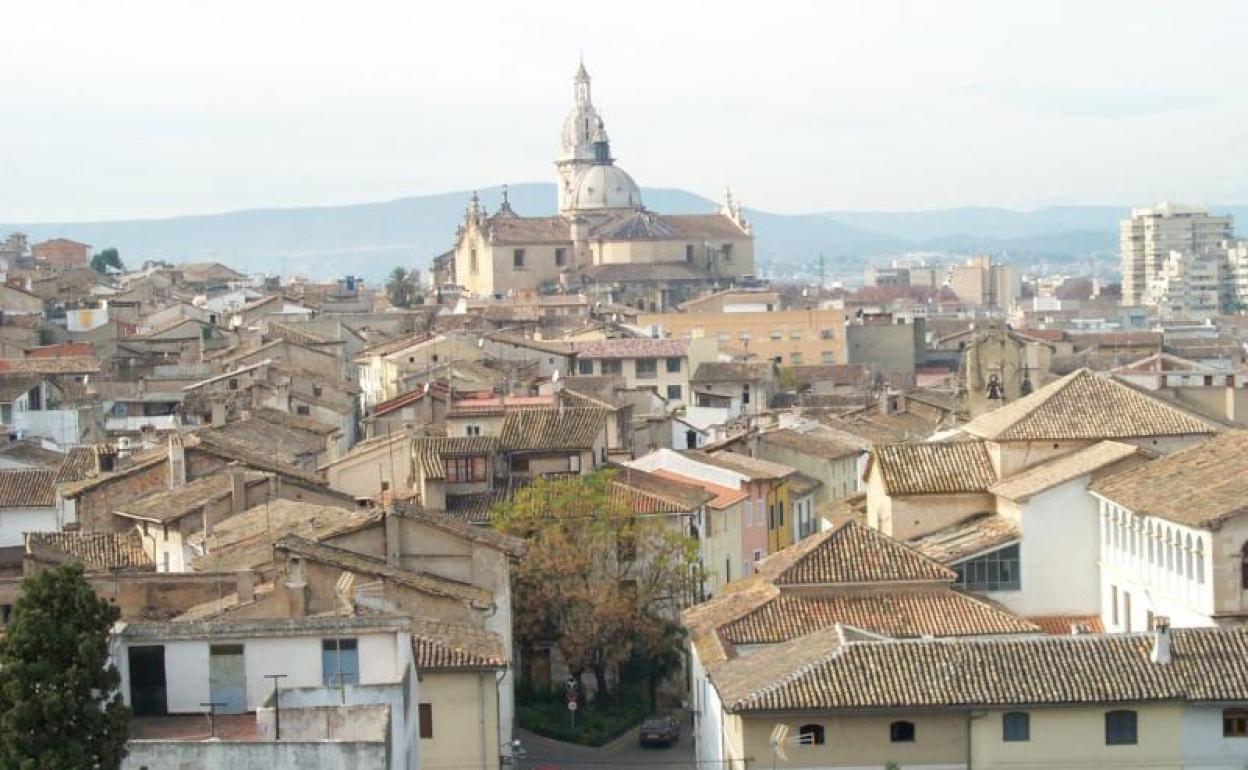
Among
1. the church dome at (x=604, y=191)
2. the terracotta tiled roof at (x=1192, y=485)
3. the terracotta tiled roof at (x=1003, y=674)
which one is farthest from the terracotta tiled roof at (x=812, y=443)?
the church dome at (x=604, y=191)

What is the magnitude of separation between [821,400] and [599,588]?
154 feet

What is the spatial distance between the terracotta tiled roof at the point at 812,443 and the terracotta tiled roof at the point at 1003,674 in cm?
3357

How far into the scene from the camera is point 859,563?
1506 inches

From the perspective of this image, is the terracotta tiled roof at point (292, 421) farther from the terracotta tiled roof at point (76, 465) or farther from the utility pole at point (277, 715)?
the utility pole at point (277, 715)

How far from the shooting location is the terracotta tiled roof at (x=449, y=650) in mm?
33031

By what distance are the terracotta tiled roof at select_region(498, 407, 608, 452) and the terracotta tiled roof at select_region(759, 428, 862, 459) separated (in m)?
13.7

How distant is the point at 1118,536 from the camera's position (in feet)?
129

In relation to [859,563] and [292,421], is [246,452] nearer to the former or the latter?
[292,421]

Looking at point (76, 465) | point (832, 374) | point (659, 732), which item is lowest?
point (659, 732)

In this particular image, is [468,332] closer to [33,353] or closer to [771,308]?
[33,353]

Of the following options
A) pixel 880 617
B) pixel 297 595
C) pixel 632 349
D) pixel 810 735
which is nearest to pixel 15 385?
pixel 880 617

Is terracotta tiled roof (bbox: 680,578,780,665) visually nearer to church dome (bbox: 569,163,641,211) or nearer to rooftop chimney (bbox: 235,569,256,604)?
rooftop chimney (bbox: 235,569,256,604)

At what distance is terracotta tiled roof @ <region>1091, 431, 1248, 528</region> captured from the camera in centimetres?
3528

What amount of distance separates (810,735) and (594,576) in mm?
13802
